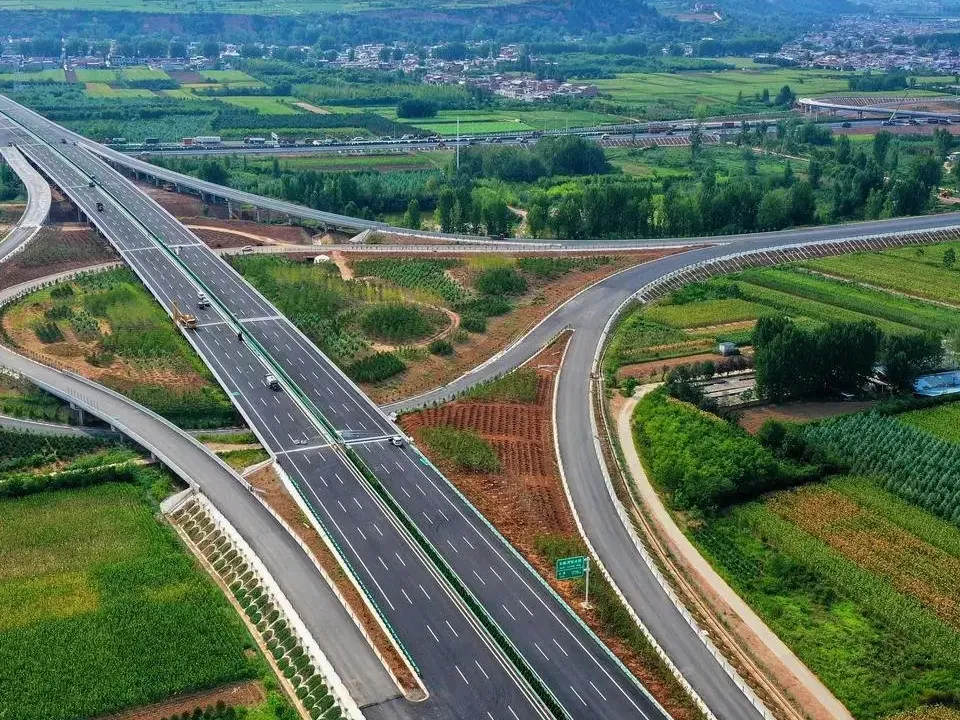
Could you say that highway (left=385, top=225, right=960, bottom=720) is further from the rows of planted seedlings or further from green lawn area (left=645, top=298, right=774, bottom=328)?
the rows of planted seedlings

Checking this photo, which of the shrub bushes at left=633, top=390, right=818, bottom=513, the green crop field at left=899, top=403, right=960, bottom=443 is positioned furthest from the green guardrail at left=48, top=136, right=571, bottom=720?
the green crop field at left=899, top=403, right=960, bottom=443

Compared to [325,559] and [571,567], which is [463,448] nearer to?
[325,559]

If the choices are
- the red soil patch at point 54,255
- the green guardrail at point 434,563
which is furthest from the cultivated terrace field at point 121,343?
the red soil patch at point 54,255

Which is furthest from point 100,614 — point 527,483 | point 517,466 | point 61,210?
point 61,210

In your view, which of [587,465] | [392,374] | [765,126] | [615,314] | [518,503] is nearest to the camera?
[518,503]

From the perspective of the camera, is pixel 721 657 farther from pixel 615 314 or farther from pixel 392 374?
pixel 615 314

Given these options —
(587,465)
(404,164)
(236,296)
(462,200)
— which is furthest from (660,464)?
(404,164)
